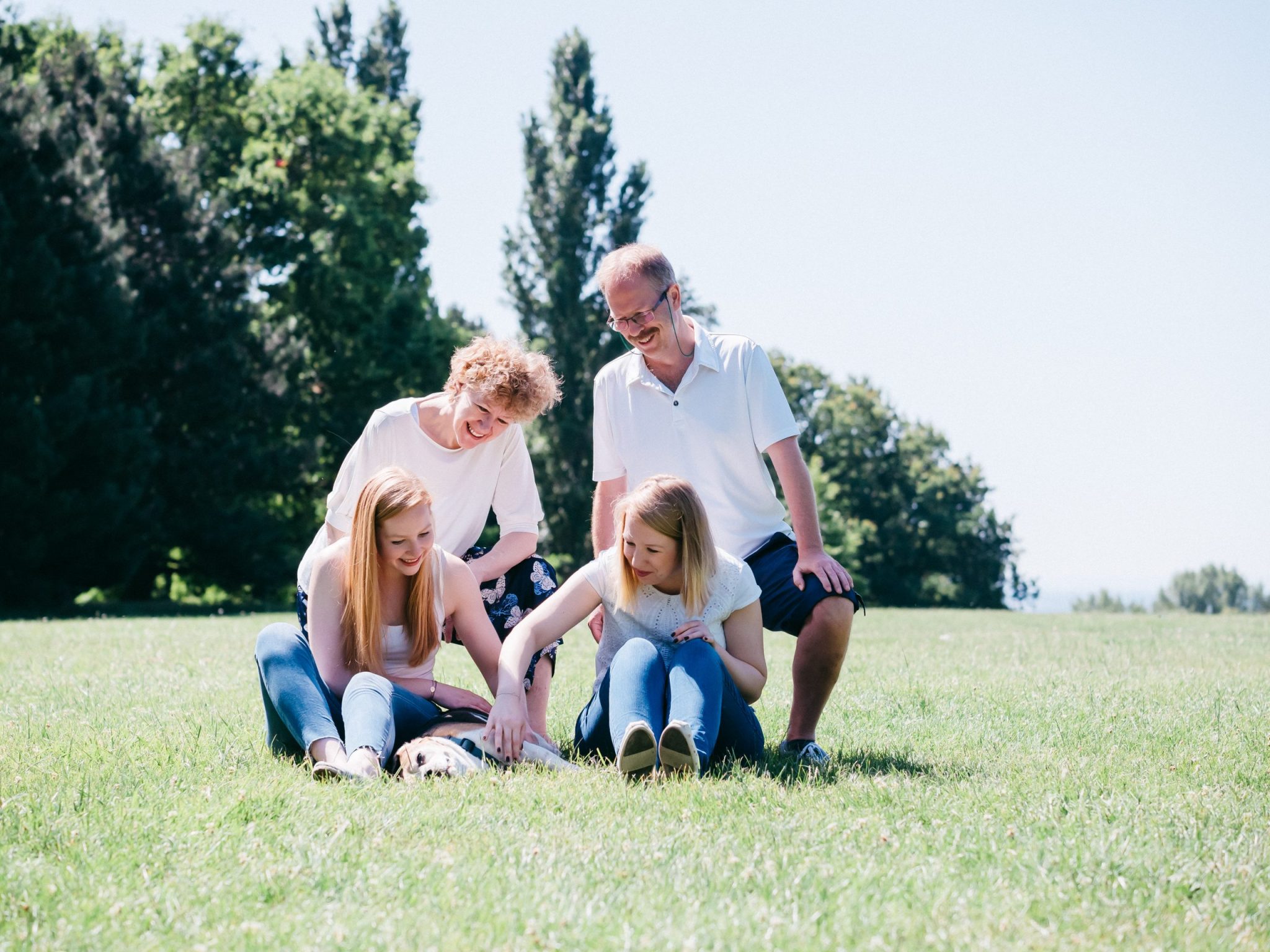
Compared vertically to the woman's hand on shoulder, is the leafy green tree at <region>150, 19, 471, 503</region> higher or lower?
higher

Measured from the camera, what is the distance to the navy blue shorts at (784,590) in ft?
16.8

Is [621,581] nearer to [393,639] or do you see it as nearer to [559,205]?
[393,639]

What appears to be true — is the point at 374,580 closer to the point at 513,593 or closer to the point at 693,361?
the point at 513,593

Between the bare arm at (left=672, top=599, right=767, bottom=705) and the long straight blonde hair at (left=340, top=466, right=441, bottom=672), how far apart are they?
1.12 m

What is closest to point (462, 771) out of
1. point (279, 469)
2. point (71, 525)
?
point (71, 525)

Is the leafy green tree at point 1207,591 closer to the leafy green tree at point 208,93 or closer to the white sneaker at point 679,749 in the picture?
the leafy green tree at point 208,93

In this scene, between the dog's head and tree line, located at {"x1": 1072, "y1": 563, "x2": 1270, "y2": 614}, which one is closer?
the dog's head

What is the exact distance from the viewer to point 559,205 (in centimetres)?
3769

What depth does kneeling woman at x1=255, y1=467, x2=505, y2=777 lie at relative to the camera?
4.61 m

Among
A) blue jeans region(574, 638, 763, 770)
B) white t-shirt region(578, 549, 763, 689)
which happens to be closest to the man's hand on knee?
white t-shirt region(578, 549, 763, 689)

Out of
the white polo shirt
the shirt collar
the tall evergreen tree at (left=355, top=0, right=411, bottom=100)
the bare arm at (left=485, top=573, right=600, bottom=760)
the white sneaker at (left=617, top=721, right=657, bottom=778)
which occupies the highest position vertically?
the tall evergreen tree at (left=355, top=0, right=411, bottom=100)

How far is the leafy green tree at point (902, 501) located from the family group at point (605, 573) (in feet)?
140

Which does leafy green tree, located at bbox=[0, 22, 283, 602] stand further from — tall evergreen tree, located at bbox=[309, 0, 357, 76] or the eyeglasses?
the eyeglasses

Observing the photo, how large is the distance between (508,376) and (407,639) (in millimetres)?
1266
